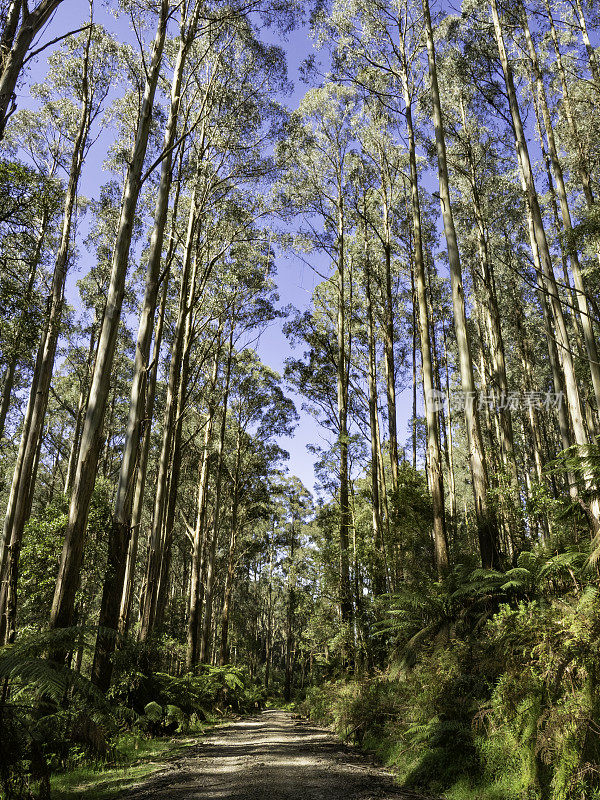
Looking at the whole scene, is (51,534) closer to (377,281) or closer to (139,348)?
(139,348)

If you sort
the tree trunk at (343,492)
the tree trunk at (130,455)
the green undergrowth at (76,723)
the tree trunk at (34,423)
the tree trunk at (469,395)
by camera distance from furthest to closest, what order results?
the tree trunk at (343,492), the tree trunk at (34,423), the tree trunk at (469,395), the tree trunk at (130,455), the green undergrowth at (76,723)

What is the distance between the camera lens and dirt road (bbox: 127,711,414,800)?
3.74m

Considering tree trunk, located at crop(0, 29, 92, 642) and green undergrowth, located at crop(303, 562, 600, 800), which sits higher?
tree trunk, located at crop(0, 29, 92, 642)

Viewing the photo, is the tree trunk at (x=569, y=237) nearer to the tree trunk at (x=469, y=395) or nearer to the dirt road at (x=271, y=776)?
the tree trunk at (x=469, y=395)

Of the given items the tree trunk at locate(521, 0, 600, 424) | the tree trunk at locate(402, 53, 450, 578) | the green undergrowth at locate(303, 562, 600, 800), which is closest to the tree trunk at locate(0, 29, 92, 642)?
the green undergrowth at locate(303, 562, 600, 800)

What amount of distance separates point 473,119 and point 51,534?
1784 cm

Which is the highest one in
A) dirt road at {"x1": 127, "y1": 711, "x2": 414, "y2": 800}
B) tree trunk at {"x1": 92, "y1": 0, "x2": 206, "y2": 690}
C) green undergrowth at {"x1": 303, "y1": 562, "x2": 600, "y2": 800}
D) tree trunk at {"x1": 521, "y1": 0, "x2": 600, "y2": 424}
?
tree trunk at {"x1": 521, "y1": 0, "x2": 600, "y2": 424}

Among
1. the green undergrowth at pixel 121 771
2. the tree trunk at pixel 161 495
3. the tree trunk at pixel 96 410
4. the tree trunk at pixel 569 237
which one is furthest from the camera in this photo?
the tree trunk at pixel 569 237

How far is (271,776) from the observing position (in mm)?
4516

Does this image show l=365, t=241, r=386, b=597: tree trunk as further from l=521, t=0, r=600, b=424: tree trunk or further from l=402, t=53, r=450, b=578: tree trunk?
l=521, t=0, r=600, b=424: tree trunk

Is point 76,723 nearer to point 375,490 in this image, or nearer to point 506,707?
point 506,707

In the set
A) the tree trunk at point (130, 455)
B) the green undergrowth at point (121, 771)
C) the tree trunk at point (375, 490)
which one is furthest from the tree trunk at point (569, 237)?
the green undergrowth at point (121, 771)

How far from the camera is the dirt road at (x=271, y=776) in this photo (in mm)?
3744

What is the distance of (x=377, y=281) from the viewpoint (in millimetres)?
16875
